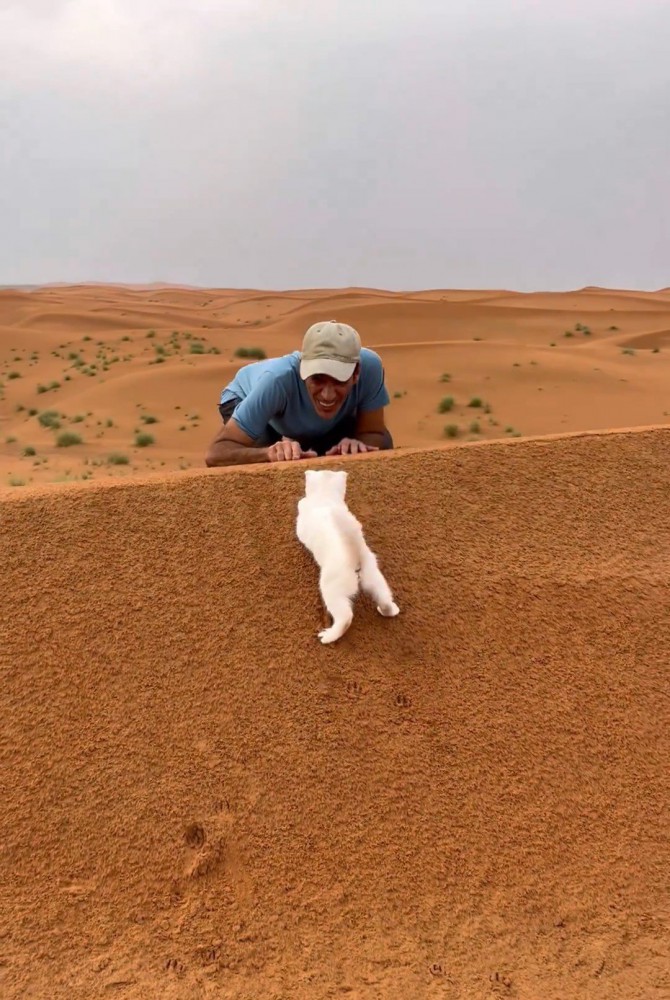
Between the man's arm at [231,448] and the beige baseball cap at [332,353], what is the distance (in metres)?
0.50

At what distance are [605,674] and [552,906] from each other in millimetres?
839

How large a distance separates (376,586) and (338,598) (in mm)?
166

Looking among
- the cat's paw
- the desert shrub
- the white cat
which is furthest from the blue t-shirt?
the desert shrub

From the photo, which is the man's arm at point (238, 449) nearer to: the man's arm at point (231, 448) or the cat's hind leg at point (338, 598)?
the man's arm at point (231, 448)

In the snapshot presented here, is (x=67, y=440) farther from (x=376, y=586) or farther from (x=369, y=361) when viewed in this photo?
(x=376, y=586)

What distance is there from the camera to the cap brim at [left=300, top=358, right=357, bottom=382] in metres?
3.72

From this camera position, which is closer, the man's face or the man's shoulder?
the man's face

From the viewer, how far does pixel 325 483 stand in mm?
3023

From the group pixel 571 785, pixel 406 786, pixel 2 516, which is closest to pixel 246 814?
pixel 406 786

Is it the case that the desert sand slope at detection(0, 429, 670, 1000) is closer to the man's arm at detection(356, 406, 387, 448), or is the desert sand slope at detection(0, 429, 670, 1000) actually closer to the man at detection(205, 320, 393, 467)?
the man at detection(205, 320, 393, 467)

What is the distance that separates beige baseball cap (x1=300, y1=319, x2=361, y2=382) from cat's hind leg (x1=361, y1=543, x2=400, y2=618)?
1345 mm

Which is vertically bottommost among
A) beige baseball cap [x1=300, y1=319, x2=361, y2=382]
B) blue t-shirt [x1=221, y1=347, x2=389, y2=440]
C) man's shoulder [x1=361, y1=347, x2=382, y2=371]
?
blue t-shirt [x1=221, y1=347, x2=389, y2=440]

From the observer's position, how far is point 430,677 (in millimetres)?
2525

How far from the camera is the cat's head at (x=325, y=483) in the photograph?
2996mm
